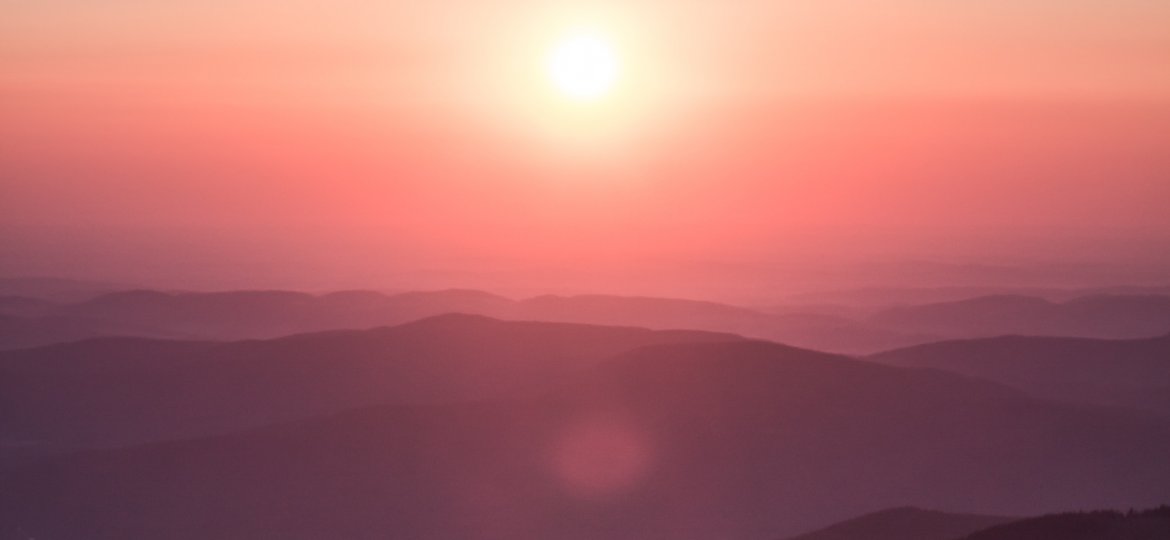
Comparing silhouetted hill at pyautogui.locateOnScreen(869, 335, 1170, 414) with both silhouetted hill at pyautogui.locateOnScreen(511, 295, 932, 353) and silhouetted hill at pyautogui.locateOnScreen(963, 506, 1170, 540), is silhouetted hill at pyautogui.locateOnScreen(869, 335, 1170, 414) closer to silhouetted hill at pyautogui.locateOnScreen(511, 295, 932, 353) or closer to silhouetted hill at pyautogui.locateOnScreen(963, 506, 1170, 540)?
silhouetted hill at pyautogui.locateOnScreen(511, 295, 932, 353)

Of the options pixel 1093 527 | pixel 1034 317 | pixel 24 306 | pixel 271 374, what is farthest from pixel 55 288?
pixel 1093 527

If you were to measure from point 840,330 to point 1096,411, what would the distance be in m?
58.6

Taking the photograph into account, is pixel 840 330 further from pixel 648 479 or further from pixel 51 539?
pixel 51 539

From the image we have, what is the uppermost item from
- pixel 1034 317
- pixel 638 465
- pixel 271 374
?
pixel 271 374

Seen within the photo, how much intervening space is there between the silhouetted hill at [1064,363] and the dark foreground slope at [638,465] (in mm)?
9657

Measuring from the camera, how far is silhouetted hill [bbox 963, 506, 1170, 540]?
714 inches

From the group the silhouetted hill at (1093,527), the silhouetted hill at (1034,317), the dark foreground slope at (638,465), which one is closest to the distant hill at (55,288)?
the silhouetted hill at (1034,317)

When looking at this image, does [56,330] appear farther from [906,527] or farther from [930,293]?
[930,293]

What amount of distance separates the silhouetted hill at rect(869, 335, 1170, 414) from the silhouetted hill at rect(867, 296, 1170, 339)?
1028 inches

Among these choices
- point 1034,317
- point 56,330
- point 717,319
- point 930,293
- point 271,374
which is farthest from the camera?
point 930,293

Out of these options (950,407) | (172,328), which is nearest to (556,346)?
(950,407)

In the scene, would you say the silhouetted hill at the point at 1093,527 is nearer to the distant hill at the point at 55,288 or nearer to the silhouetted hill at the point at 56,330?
the silhouetted hill at the point at 56,330

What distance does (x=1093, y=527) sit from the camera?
1878cm

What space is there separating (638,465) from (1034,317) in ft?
242
